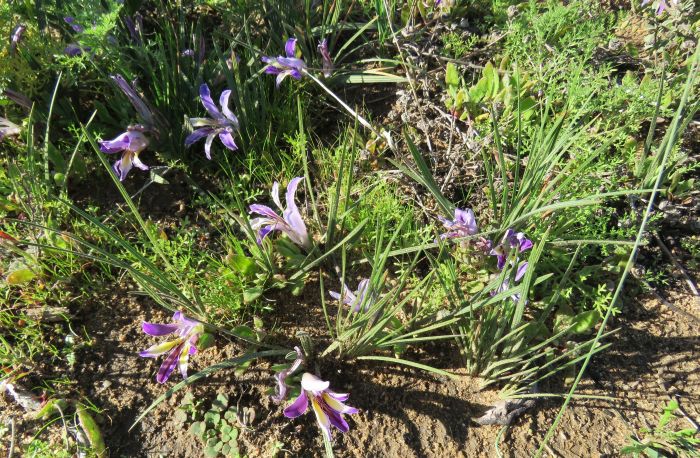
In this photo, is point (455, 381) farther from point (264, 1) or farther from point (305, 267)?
point (264, 1)

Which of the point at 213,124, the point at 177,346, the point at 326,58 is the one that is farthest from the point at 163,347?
the point at 326,58

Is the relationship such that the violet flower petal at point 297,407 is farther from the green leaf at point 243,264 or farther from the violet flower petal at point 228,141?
the violet flower petal at point 228,141

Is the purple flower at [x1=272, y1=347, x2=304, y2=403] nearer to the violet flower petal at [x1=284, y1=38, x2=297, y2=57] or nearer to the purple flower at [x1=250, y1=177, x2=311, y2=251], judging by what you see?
the purple flower at [x1=250, y1=177, x2=311, y2=251]

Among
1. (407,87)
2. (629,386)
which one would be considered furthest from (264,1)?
(629,386)

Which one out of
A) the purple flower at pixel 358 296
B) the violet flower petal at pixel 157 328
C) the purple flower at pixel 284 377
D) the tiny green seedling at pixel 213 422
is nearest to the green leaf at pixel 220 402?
the tiny green seedling at pixel 213 422

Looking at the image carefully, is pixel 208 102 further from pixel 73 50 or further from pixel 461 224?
pixel 461 224
